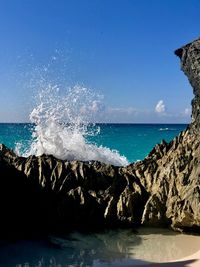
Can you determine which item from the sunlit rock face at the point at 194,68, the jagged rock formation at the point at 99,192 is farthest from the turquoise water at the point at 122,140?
the sunlit rock face at the point at 194,68

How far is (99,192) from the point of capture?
380 inches

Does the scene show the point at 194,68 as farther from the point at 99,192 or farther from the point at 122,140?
the point at 122,140

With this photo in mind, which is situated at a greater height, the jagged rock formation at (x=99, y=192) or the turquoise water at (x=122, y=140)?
the jagged rock formation at (x=99, y=192)

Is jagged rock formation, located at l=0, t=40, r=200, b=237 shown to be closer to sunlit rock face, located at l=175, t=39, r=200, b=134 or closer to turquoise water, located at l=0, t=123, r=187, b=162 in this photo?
sunlit rock face, located at l=175, t=39, r=200, b=134

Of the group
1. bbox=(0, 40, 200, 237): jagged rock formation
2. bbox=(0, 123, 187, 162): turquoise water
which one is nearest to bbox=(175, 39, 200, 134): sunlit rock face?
bbox=(0, 40, 200, 237): jagged rock formation

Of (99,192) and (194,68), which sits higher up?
(194,68)

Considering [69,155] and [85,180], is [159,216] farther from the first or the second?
[69,155]

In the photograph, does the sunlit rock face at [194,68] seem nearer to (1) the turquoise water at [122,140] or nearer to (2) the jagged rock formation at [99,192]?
(2) the jagged rock formation at [99,192]

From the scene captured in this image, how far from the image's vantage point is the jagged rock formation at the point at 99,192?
9234 mm

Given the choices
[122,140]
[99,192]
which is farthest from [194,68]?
[122,140]

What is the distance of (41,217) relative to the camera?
31.1 feet

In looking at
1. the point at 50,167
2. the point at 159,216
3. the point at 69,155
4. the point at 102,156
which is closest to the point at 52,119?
the point at 69,155

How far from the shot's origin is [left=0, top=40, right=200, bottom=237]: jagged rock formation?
9234 millimetres

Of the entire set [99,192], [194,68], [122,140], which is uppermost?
[194,68]
